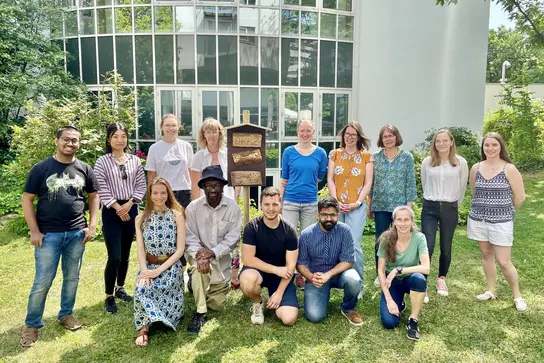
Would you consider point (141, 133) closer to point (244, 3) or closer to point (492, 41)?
point (244, 3)

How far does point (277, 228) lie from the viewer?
14.0ft

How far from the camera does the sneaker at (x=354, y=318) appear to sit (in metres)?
4.20

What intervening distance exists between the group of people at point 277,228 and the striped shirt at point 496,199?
0.01 metres

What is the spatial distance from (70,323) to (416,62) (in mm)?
12101

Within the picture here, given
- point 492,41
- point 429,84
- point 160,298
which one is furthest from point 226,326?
point 492,41

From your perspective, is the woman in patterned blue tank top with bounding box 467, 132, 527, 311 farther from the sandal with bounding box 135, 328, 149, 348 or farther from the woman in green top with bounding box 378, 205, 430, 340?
the sandal with bounding box 135, 328, 149, 348

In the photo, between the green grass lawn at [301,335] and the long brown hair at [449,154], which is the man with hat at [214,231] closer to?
the green grass lawn at [301,335]

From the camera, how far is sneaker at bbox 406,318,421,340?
392 centimetres

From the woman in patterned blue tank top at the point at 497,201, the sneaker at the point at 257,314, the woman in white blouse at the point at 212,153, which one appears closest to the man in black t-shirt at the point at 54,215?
the woman in white blouse at the point at 212,153

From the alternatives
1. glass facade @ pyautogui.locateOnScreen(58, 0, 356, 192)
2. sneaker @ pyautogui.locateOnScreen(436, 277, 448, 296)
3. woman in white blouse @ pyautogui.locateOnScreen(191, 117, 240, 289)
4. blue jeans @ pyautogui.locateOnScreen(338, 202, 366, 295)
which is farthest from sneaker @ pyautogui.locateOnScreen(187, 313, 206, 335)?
glass facade @ pyautogui.locateOnScreen(58, 0, 356, 192)

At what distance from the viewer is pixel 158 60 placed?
1189 centimetres

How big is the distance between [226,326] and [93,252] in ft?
11.5

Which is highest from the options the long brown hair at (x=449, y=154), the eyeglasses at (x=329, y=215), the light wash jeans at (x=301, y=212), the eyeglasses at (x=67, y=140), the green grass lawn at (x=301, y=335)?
the eyeglasses at (x=67, y=140)

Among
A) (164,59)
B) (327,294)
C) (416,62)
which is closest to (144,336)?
(327,294)
